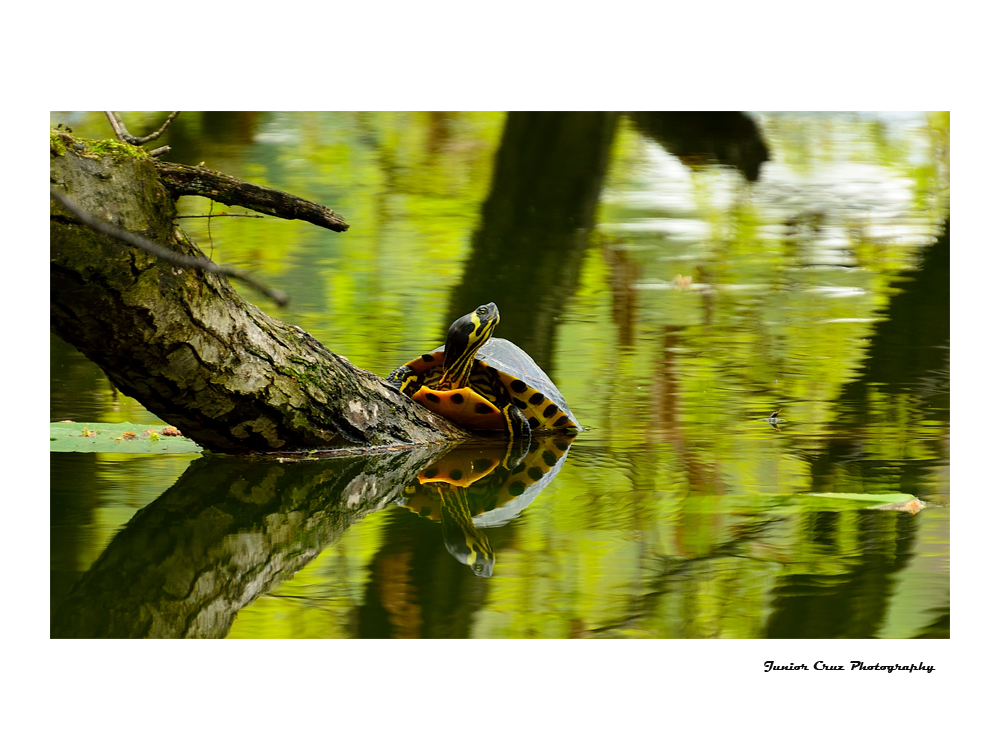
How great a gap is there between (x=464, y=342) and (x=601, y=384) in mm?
1256

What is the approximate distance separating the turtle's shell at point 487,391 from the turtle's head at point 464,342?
7cm

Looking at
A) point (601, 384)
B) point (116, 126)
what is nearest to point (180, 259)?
point (116, 126)

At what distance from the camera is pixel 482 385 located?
3.60 meters

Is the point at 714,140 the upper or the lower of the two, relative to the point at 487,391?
upper

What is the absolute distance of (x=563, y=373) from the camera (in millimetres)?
4551

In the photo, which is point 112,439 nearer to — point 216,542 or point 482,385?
point 216,542

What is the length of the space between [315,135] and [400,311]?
1.60 metres

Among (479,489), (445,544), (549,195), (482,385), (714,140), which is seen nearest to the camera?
(445,544)

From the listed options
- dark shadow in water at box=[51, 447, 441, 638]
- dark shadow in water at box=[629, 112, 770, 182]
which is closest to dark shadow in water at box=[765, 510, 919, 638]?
dark shadow in water at box=[51, 447, 441, 638]

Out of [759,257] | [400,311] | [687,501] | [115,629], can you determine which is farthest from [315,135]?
[115,629]

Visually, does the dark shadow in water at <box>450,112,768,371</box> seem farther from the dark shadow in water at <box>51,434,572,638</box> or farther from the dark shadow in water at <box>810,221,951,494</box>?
the dark shadow in water at <box>51,434,572,638</box>

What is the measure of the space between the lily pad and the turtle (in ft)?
3.05

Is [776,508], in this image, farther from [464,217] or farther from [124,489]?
[464,217]

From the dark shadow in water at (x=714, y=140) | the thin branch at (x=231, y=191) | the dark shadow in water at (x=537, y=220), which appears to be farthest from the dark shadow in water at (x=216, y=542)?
the dark shadow in water at (x=714, y=140)
